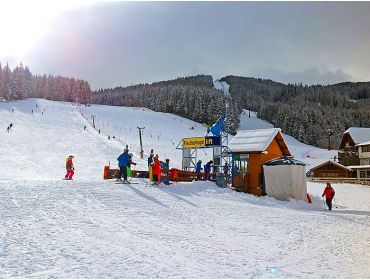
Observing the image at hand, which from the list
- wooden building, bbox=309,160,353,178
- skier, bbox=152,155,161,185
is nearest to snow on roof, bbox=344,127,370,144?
wooden building, bbox=309,160,353,178

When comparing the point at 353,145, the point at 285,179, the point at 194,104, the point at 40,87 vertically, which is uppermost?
the point at 40,87

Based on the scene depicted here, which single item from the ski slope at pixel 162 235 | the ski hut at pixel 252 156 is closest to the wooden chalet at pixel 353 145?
the ski hut at pixel 252 156

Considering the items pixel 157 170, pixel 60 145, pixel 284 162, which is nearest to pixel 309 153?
pixel 60 145

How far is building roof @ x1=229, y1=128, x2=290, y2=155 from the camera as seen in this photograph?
26109 mm

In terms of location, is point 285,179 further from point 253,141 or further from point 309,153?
point 309,153

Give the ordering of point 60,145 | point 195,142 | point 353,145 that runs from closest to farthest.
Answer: point 195,142 → point 60,145 → point 353,145

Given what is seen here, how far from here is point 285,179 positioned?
2414 centimetres

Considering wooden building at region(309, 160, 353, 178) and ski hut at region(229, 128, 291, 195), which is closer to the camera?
ski hut at region(229, 128, 291, 195)

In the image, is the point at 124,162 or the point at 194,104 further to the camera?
the point at 194,104

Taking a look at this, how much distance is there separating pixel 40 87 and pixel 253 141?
13788 centimetres

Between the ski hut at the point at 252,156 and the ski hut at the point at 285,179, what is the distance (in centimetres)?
107

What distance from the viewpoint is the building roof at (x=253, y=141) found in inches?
1028

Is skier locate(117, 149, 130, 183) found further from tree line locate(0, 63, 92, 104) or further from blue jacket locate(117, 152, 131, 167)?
tree line locate(0, 63, 92, 104)

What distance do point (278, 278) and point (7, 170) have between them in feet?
87.0
